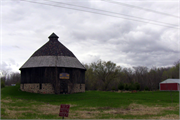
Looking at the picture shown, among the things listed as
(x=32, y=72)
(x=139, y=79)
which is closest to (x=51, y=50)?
(x=32, y=72)

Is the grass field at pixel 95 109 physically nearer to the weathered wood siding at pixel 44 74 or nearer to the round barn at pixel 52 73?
the round barn at pixel 52 73

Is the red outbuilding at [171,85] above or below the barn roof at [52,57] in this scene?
below

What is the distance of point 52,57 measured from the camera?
4353 cm

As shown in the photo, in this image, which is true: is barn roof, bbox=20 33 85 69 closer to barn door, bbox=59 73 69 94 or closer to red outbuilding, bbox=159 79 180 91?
barn door, bbox=59 73 69 94

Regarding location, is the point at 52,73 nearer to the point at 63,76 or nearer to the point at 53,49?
the point at 63,76

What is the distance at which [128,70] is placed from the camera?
109188 millimetres

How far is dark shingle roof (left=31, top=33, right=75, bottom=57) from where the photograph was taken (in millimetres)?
44844

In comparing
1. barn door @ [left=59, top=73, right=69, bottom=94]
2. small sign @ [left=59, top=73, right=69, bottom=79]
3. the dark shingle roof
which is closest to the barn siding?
barn door @ [left=59, top=73, right=69, bottom=94]

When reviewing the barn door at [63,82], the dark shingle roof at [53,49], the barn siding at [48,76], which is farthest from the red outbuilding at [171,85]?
the barn door at [63,82]

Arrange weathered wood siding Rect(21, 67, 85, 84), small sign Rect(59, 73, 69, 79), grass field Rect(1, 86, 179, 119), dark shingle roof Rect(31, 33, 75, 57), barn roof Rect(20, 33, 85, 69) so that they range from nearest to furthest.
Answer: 1. grass field Rect(1, 86, 179, 119)
2. weathered wood siding Rect(21, 67, 85, 84)
3. small sign Rect(59, 73, 69, 79)
4. barn roof Rect(20, 33, 85, 69)
5. dark shingle roof Rect(31, 33, 75, 57)

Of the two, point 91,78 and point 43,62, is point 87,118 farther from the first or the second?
point 91,78

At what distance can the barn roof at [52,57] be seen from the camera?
42.3 metres

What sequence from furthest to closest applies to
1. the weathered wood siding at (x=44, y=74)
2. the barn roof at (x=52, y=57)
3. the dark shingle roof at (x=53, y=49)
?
the dark shingle roof at (x=53, y=49)
the barn roof at (x=52, y=57)
the weathered wood siding at (x=44, y=74)

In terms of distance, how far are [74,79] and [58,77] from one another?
148 inches
